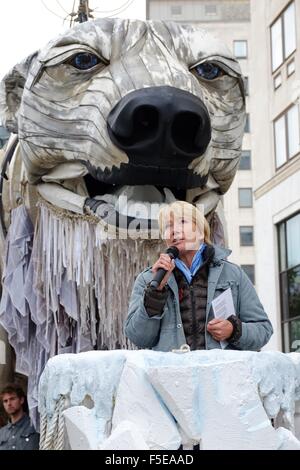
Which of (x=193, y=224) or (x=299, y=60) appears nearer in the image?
(x=193, y=224)

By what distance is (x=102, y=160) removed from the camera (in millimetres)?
3395

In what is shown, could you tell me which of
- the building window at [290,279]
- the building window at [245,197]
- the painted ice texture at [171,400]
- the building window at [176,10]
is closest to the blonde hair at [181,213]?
the painted ice texture at [171,400]

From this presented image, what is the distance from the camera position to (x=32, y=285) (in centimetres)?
370

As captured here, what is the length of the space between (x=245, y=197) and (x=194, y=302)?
29.4 m

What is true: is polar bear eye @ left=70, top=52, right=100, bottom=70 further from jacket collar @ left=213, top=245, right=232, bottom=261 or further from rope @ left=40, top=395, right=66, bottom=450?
rope @ left=40, top=395, right=66, bottom=450

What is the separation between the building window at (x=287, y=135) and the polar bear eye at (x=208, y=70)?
431 inches

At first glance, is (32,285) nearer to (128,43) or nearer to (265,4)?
(128,43)

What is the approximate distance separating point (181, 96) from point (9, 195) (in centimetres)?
115

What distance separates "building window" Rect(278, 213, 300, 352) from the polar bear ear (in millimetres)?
11071

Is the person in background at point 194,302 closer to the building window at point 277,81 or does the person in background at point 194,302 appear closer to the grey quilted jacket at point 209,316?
the grey quilted jacket at point 209,316

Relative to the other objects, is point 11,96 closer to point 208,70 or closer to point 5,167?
point 5,167

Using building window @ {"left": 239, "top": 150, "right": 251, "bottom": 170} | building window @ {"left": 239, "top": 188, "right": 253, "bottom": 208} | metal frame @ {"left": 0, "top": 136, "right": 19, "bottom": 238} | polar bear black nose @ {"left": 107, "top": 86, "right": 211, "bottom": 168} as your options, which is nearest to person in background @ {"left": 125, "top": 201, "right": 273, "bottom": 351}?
polar bear black nose @ {"left": 107, "top": 86, "right": 211, "bottom": 168}

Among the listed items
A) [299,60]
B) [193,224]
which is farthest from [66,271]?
[299,60]

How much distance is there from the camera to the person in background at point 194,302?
2.40 meters
